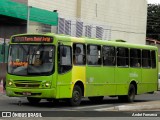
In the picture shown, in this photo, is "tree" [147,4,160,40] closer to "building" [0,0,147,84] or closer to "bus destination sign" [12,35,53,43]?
"building" [0,0,147,84]

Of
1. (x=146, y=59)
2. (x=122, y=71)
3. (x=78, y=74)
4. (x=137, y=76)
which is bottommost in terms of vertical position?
(x=137, y=76)

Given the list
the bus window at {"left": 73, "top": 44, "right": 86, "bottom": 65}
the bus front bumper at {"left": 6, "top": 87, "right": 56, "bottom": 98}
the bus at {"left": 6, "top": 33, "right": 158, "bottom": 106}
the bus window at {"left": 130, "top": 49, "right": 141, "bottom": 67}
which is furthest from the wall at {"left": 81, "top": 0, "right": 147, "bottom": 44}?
the bus front bumper at {"left": 6, "top": 87, "right": 56, "bottom": 98}

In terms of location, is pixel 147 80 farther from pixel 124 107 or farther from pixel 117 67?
pixel 124 107

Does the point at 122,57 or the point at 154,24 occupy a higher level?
the point at 154,24

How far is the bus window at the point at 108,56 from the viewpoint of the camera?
2228 centimetres

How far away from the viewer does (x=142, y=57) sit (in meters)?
25.3

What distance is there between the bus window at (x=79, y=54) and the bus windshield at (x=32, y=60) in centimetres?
133

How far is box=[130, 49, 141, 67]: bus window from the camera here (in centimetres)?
2436

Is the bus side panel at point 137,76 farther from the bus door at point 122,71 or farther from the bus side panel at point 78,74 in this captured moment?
the bus side panel at point 78,74

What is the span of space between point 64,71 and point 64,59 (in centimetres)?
46

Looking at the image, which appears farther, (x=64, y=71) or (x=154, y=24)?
(x=154, y=24)

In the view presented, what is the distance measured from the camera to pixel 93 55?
21438mm

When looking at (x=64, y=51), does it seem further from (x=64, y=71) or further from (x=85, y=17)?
(x=85, y=17)

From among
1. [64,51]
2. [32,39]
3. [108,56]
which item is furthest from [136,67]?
[32,39]
